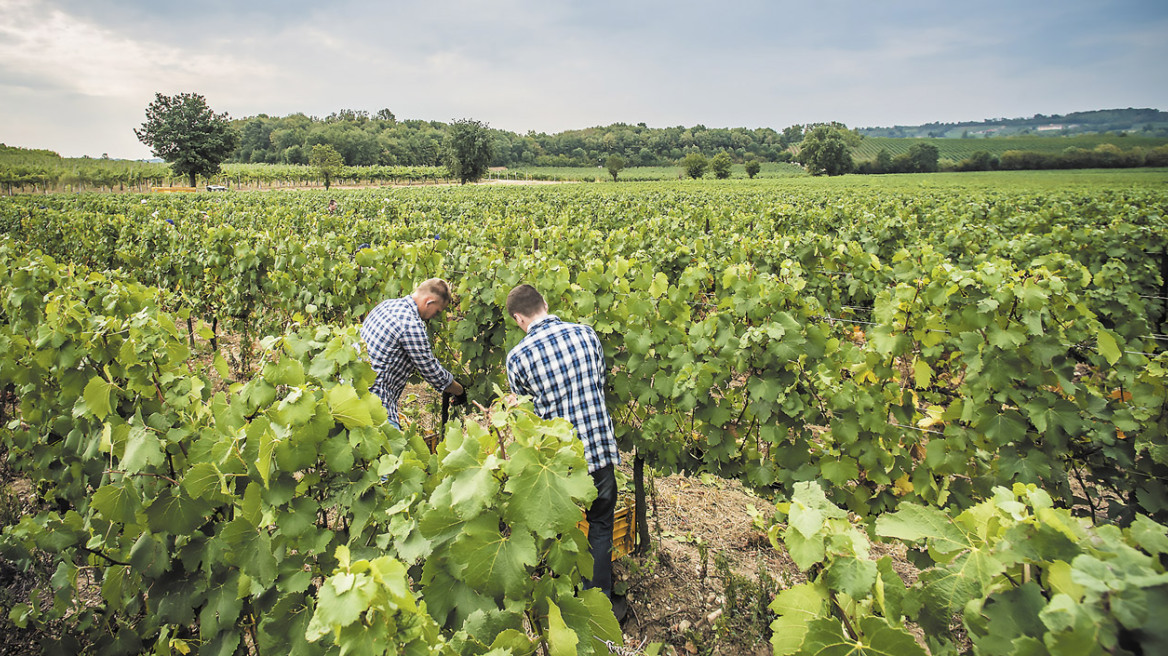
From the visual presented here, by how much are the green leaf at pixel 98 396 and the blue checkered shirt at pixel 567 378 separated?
1.78m

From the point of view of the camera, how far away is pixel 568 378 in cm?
298

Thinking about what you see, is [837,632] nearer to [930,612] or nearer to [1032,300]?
[930,612]

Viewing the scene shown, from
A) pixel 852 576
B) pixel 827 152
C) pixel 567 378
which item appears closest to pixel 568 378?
pixel 567 378

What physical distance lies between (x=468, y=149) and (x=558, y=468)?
71916 mm

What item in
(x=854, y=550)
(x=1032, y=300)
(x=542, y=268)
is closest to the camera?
(x=854, y=550)

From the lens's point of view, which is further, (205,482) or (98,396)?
(98,396)

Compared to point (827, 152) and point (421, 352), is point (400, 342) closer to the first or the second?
point (421, 352)

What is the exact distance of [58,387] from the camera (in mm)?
3496

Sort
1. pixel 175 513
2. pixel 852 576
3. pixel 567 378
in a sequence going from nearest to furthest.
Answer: pixel 852 576 → pixel 175 513 → pixel 567 378

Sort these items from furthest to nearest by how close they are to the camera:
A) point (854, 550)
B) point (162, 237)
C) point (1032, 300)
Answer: point (162, 237), point (1032, 300), point (854, 550)

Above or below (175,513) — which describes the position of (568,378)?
above

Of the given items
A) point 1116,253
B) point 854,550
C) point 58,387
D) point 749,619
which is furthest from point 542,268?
point 1116,253

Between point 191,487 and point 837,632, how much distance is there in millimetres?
2041

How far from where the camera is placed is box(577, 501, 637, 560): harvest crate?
3.64 metres
